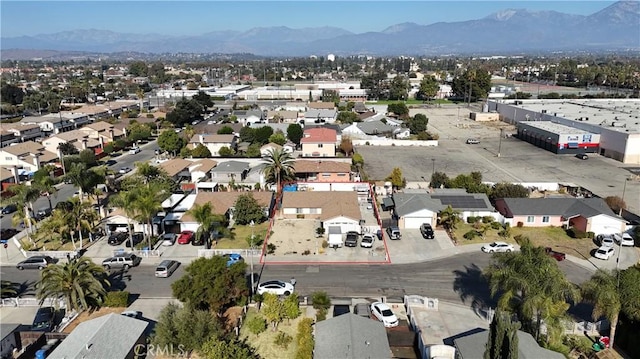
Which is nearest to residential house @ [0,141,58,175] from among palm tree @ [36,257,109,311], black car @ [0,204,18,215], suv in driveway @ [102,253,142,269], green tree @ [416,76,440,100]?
black car @ [0,204,18,215]

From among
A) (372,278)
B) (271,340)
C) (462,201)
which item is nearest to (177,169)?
(372,278)

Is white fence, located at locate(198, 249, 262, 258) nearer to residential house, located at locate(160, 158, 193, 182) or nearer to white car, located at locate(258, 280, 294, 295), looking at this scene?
white car, located at locate(258, 280, 294, 295)

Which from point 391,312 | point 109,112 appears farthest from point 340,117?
point 391,312

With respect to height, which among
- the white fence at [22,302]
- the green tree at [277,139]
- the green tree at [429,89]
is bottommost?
the white fence at [22,302]

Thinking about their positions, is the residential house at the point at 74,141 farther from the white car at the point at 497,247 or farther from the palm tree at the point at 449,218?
the white car at the point at 497,247

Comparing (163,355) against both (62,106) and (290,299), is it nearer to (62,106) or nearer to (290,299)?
(290,299)

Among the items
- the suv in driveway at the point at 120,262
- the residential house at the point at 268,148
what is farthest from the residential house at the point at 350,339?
the residential house at the point at 268,148

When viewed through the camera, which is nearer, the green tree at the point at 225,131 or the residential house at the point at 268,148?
the residential house at the point at 268,148
